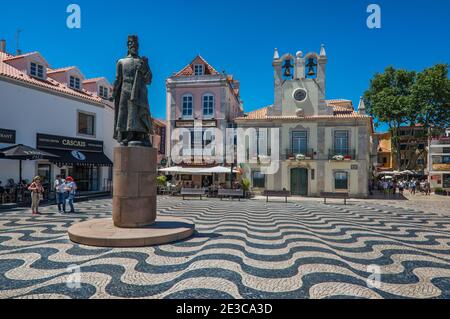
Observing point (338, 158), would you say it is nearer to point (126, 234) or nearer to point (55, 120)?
point (126, 234)

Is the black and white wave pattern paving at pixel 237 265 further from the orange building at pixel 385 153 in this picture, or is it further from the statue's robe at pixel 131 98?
the orange building at pixel 385 153

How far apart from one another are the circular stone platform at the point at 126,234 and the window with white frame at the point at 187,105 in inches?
758

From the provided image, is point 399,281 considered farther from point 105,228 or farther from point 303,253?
point 105,228

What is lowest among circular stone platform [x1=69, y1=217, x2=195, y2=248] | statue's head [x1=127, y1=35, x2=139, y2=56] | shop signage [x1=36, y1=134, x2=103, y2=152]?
circular stone platform [x1=69, y1=217, x2=195, y2=248]

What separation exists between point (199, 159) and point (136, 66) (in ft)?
57.5

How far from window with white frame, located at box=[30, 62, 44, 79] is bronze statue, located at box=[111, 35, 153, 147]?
1613cm

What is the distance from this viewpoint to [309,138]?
23.3 m

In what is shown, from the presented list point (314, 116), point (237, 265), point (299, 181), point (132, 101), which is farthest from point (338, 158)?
point (237, 265)

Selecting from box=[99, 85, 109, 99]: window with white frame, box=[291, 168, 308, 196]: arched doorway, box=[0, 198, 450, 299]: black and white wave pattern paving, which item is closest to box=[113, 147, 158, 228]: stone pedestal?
box=[0, 198, 450, 299]: black and white wave pattern paving

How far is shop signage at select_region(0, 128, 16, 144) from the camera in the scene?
1545 centimetres

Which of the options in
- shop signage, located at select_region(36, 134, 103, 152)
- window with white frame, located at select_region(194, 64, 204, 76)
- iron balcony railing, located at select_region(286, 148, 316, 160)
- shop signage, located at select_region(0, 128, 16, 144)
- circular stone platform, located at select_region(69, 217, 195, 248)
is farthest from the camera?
window with white frame, located at select_region(194, 64, 204, 76)

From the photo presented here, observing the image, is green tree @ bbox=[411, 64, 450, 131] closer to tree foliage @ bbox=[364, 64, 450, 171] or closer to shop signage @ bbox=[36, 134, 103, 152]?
tree foliage @ bbox=[364, 64, 450, 171]

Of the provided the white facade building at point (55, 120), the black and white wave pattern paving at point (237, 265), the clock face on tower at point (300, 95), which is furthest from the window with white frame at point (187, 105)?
the black and white wave pattern paving at point (237, 265)
